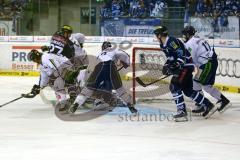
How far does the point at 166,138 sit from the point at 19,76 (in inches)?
336

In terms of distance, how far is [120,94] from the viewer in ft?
28.6

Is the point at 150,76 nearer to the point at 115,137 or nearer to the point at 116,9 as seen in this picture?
the point at 115,137

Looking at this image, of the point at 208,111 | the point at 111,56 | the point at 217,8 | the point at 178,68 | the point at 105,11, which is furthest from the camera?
the point at 105,11

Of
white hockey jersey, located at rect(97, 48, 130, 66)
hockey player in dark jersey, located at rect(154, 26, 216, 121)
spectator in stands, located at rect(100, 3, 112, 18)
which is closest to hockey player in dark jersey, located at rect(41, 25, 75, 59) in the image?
Result: white hockey jersey, located at rect(97, 48, 130, 66)

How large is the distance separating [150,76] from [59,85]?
215 cm

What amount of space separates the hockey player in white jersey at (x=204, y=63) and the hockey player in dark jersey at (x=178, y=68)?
46 centimetres

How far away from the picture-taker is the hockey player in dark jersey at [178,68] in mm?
8055

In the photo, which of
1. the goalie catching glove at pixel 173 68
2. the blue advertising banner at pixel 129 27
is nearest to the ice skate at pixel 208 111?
the goalie catching glove at pixel 173 68

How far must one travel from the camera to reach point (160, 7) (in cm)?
1462

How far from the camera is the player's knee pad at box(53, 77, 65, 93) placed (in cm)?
915

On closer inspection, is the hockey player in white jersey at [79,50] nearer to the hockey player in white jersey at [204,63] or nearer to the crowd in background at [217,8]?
the hockey player in white jersey at [204,63]

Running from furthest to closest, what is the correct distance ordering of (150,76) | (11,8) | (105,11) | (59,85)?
(11,8)
(105,11)
(150,76)
(59,85)

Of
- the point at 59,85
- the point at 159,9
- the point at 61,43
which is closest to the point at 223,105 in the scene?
the point at 59,85

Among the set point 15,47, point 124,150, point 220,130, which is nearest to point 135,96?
point 220,130
